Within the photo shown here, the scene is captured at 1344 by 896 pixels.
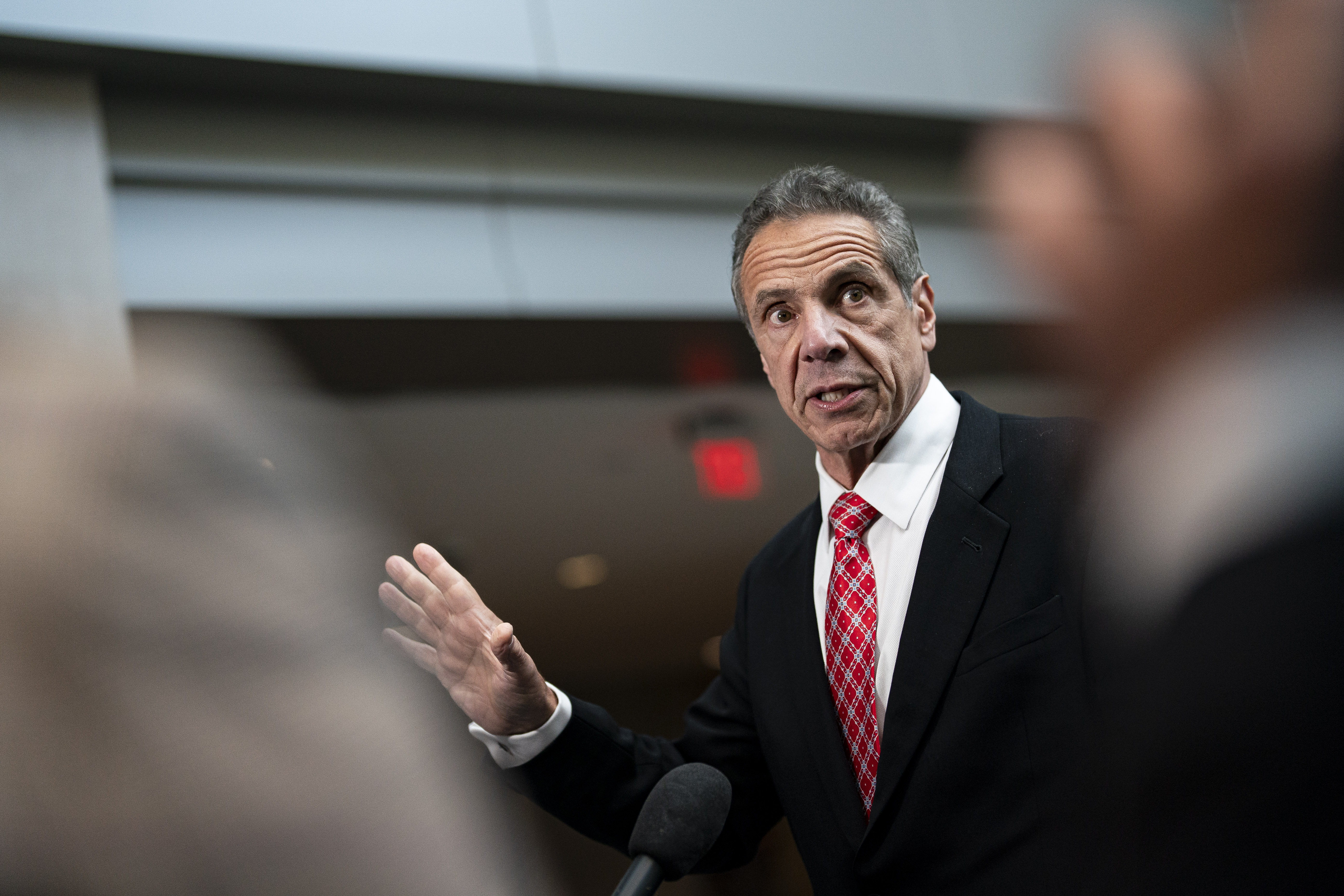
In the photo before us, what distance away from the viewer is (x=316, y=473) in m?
0.77

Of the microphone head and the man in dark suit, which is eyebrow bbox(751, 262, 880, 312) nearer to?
the man in dark suit

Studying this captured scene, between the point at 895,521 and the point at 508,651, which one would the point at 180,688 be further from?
the point at 895,521

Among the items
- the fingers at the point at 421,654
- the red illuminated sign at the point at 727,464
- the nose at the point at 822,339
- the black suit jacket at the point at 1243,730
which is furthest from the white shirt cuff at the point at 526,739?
the red illuminated sign at the point at 727,464

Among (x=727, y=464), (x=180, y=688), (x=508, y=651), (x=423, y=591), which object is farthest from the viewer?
(x=727, y=464)

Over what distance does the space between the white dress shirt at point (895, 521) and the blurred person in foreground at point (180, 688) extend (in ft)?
2.28

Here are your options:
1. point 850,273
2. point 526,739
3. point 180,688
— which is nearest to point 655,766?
point 526,739

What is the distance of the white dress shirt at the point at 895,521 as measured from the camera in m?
1.31

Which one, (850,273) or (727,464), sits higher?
(727,464)

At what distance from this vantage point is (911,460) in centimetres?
136

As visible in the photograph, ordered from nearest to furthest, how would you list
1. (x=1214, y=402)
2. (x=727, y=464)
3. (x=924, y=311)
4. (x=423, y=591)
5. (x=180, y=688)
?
(x=1214, y=402) → (x=180, y=688) → (x=423, y=591) → (x=924, y=311) → (x=727, y=464)

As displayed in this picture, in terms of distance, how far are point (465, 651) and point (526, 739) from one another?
0.15 m

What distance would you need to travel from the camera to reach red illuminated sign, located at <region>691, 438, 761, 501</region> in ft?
15.0

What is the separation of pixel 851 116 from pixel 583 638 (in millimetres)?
5715

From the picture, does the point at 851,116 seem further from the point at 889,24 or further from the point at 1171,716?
the point at 1171,716
